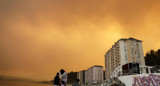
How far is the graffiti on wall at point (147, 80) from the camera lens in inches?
942

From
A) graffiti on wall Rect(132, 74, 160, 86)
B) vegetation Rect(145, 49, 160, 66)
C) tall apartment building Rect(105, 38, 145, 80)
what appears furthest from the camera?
vegetation Rect(145, 49, 160, 66)

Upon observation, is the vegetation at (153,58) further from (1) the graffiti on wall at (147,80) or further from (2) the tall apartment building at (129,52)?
(1) the graffiti on wall at (147,80)

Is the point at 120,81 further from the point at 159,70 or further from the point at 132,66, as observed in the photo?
the point at 159,70

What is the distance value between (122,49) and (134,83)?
63619 millimetres

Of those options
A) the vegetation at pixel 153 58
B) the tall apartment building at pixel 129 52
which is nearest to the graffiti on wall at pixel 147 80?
the tall apartment building at pixel 129 52

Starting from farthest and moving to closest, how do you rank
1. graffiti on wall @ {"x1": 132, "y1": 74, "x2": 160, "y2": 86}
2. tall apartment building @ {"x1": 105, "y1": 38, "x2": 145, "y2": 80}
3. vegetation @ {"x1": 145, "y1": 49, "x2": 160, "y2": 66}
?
1. vegetation @ {"x1": 145, "y1": 49, "x2": 160, "y2": 66}
2. tall apartment building @ {"x1": 105, "y1": 38, "x2": 145, "y2": 80}
3. graffiti on wall @ {"x1": 132, "y1": 74, "x2": 160, "y2": 86}

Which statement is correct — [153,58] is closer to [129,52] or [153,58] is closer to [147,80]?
[129,52]

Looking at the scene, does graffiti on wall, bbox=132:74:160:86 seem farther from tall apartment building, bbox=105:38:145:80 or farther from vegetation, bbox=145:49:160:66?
vegetation, bbox=145:49:160:66

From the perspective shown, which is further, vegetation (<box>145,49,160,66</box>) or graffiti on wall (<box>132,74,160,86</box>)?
vegetation (<box>145,49,160,66</box>)

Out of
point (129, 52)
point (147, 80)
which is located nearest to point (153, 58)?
point (129, 52)

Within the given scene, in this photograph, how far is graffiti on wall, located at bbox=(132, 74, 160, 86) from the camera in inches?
942

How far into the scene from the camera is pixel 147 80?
24.7 metres

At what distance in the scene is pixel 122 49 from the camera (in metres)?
86.8

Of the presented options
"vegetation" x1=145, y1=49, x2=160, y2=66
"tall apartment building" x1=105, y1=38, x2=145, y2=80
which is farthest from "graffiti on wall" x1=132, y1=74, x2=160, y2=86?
"vegetation" x1=145, y1=49, x2=160, y2=66
